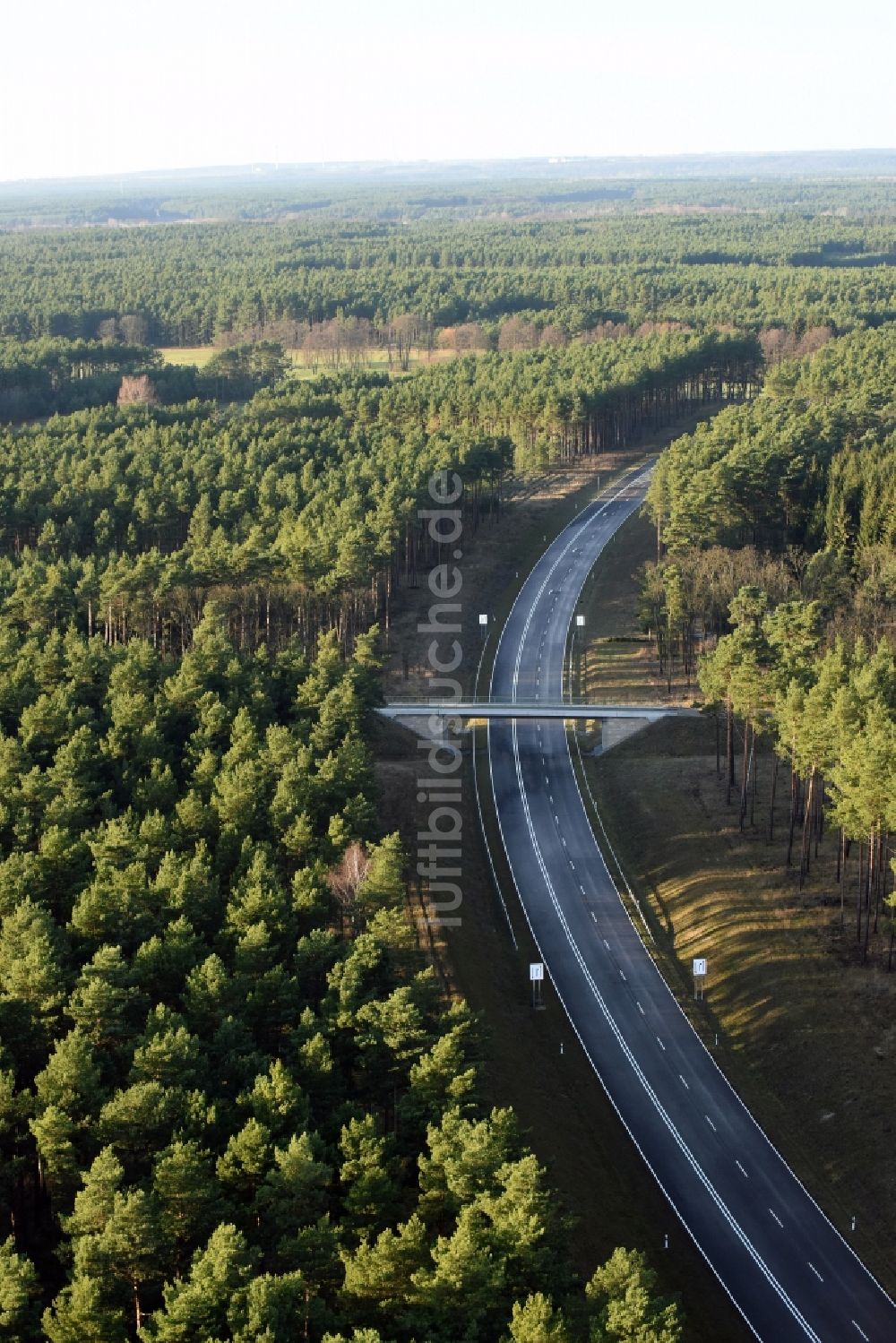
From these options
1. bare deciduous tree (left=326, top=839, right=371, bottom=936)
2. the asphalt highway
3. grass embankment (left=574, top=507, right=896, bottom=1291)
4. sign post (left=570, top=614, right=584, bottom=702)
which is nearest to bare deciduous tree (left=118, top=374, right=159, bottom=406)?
sign post (left=570, top=614, right=584, bottom=702)

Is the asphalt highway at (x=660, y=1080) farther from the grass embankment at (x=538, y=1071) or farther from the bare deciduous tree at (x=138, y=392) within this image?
the bare deciduous tree at (x=138, y=392)

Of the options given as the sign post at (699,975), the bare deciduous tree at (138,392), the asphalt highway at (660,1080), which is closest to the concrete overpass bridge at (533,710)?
the asphalt highway at (660,1080)

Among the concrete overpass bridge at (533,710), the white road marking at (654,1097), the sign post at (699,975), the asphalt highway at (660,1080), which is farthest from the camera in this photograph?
the concrete overpass bridge at (533,710)

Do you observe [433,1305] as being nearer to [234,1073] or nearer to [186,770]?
[234,1073]

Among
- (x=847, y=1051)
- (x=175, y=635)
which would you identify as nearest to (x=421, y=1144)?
(x=847, y=1051)

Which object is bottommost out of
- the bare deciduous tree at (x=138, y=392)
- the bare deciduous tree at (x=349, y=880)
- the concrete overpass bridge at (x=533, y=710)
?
the concrete overpass bridge at (x=533, y=710)

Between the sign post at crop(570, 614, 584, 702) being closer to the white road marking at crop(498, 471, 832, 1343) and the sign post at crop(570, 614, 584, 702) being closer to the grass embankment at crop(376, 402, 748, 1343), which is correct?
the grass embankment at crop(376, 402, 748, 1343)

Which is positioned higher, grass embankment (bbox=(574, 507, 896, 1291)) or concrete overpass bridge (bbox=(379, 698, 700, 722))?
concrete overpass bridge (bbox=(379, 698, 700, 722))

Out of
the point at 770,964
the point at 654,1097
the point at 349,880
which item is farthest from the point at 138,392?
the point at 654,1097
